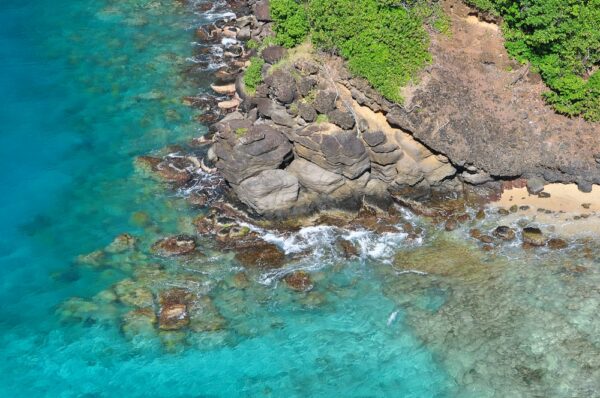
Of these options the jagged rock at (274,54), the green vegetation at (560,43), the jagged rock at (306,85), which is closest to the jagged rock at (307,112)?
the jagged rock at (306,85)

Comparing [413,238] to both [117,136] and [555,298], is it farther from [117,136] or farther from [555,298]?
[117,136]

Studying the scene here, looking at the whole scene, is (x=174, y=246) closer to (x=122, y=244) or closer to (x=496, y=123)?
(x=122, y=244)

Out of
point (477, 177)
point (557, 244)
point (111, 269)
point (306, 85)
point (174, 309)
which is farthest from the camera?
point (477, 177)

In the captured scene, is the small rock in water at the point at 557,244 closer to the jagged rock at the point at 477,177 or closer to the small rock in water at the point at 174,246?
the jagged rock at the point at 477,177

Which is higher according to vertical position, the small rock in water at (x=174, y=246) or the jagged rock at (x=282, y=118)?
the jagged rock at (x=282, y=118)

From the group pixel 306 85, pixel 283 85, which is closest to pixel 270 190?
pixel 283 85

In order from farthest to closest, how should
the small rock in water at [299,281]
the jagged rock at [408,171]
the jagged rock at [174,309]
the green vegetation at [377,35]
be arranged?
the jagged rock at [408,171], the green vegetation at [377,35], the small rock in water at [299,281], the jagged rock at [174,309]
